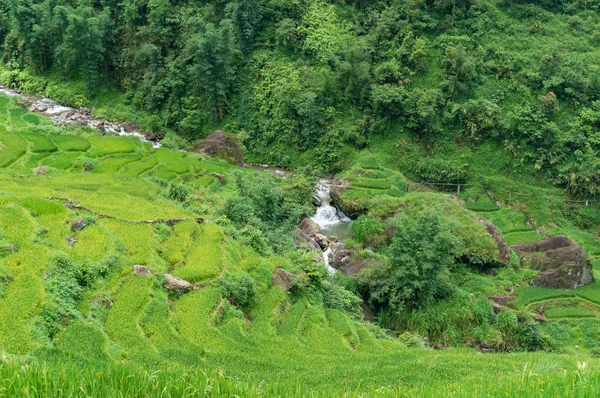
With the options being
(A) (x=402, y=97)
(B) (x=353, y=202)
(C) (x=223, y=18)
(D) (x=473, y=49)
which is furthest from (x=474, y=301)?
(C) (x=223, y=18)

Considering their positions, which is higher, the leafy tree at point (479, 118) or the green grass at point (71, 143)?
the leafy tree at point (479, 118)

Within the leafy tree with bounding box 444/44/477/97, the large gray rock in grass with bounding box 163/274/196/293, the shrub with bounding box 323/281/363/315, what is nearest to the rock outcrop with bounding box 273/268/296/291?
the shrub with bounding box 323/281/363/315

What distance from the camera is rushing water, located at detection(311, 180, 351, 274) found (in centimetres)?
2770

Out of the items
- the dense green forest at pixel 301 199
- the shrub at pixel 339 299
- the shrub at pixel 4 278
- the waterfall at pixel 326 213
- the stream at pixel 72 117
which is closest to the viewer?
the dense green forest at pixel 301 199

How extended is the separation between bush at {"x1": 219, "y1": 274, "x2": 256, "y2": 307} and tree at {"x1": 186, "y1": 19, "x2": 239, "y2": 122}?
25868mm

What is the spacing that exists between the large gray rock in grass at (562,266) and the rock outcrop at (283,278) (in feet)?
43.2

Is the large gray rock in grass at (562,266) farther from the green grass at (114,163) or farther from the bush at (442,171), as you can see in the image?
the green grass at (114,163)

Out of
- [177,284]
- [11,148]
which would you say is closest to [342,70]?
[11,148]

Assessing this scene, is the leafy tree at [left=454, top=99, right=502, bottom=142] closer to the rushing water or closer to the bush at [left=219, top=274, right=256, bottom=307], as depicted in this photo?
the rushing water

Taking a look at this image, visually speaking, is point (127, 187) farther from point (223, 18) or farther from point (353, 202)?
point (223, 18)

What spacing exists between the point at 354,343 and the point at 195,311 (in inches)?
187

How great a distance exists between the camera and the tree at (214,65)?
36412mm

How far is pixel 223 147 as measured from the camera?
1328 inches

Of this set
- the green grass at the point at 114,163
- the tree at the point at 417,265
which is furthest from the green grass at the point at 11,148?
the tree at the point at 417,265
